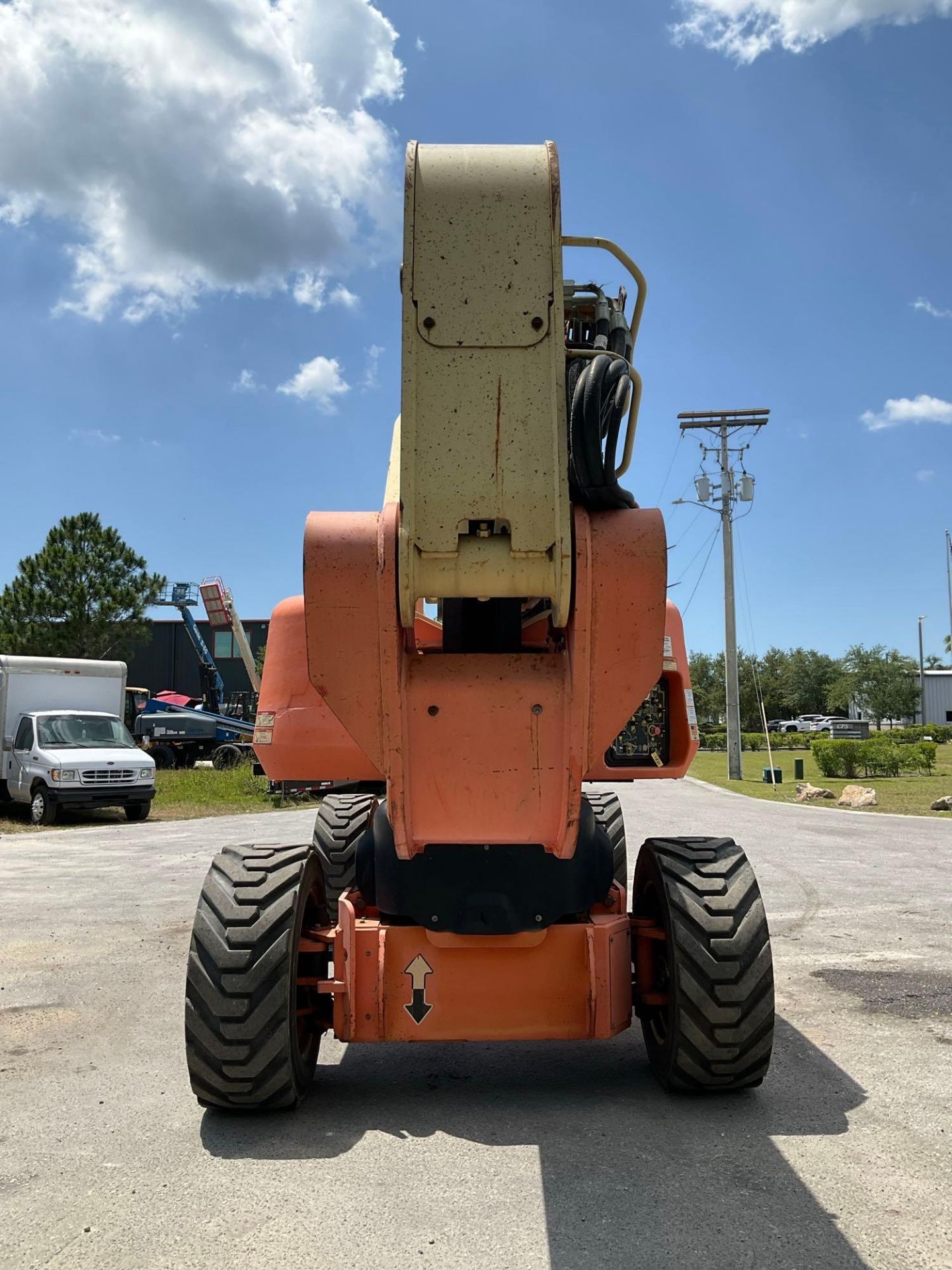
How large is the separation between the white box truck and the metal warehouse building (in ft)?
308

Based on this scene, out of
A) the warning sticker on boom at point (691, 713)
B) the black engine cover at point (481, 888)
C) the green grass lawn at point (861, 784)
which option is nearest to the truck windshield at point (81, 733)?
the green grass lawn at point (861, 784)

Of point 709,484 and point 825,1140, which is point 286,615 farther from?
point 709,484

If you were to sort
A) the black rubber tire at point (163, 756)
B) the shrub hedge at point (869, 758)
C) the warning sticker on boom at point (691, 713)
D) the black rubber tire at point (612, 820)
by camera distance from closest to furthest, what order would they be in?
the warning sticker on boom at point (691, 713) → the black rubber tire at point (612, 820) → the shrub hedge at point (869, 758) → the black rubber tire at point (163, 756)

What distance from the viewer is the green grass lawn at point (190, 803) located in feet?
63.7

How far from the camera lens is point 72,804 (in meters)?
18.2

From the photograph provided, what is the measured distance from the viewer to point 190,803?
2269cm

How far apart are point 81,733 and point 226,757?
44.8 feet

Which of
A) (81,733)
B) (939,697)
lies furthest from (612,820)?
(939,697)

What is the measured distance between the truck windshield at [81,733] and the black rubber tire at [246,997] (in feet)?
52.4

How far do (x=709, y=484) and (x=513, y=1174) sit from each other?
109 feet

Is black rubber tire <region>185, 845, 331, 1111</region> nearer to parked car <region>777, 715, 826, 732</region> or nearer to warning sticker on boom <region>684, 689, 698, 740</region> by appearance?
warning sticker on boom <region>684, 689, 698, 740</region>

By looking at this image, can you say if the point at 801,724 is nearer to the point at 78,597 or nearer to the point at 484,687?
the point at 78,597

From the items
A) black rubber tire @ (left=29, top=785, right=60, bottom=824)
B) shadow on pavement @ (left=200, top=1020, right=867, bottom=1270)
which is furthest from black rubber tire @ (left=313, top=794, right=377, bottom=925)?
black rubber tire @ (left=29, top=785, right=60, bottom=824)

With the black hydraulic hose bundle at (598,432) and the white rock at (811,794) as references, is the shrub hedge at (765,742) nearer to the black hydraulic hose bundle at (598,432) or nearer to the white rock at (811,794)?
the white rock at (811,794)
